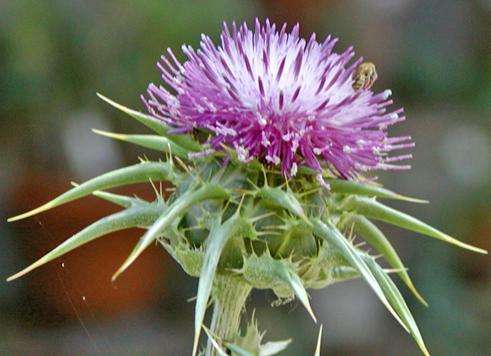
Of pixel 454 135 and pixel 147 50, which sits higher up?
pixel 147 50

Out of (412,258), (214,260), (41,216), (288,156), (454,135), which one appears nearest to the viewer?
(214,260)

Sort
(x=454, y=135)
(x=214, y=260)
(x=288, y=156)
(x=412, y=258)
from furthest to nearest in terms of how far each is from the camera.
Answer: (x=454, y=135) < (x=412, y=258) < (x=288, y=156) < (x=214, y=260)

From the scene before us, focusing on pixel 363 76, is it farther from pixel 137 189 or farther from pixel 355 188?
pixel 137 189

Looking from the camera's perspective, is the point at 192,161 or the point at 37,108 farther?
the point at 37,108

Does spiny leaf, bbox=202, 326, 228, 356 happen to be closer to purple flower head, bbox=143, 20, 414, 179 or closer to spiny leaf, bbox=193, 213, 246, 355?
spiny leaf, bbox=193, 213, 246, 355

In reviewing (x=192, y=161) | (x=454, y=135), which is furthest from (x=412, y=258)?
(x=192, y=161)

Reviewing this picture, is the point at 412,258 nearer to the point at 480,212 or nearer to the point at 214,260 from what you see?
the point at 480,212

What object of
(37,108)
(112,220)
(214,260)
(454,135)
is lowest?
(214,260)
